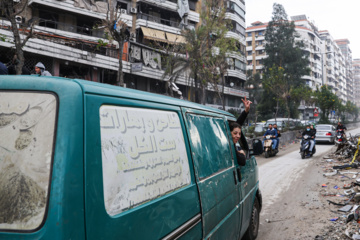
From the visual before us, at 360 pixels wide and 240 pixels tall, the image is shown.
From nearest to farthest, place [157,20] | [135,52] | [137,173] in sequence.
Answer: [137,173]
[135,52]
[157,20]

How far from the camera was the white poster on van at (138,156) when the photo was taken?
1529 millimetres

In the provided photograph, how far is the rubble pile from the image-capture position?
4.76 meters

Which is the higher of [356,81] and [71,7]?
[356,81]

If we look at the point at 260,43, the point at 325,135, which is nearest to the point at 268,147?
the point at 325,135

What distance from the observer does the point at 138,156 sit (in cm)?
172

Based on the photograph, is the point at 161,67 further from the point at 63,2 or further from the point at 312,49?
the point at 312,49

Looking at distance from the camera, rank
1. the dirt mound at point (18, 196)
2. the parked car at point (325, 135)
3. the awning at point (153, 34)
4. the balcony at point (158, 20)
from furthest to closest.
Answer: the balcony at point (158, 20) → the awning at point (153, 34) → the parked car at point (325, 135) → the dirt mound at point (18, 196)

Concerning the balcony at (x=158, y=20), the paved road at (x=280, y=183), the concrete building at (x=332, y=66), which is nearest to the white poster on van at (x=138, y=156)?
the paved road at (x=280, y=183)

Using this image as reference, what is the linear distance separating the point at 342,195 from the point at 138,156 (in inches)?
273

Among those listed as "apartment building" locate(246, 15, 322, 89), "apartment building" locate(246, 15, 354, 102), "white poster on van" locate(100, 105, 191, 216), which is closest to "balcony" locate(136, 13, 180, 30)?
"white poster on van" locate(100, 105, 191, 216)

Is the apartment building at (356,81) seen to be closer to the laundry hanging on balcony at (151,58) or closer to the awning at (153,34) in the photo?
the awning at (153,34)

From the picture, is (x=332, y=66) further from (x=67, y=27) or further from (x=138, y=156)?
(x=138, y=156)

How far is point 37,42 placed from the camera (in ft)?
63.0

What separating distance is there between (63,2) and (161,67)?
10.2 m
